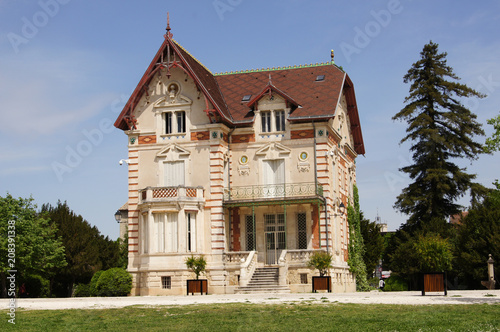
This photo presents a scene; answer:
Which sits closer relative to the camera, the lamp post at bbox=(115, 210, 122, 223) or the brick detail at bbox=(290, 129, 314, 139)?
the brick detail at bbox=(290, 129, 314, 139)

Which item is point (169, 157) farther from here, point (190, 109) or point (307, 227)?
point (307, 227)

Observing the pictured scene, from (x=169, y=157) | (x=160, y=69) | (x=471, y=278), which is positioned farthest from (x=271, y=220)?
(x=471, y=278)

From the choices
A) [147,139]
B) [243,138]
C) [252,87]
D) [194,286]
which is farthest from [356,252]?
[147,139]

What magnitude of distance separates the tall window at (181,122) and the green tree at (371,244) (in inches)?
654

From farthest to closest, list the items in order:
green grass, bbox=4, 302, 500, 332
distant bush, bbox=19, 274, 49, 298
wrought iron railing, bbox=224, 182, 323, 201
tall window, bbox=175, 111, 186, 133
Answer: distant bush, bbox=19, 274, 49, 298 → tall window, bbox=175, 111, 186, 133 → wrought iron railing, bbox=224, 182, 323, 201 → green grass, bbox=4, 302, 500, 332

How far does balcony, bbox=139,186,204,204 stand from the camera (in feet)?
111

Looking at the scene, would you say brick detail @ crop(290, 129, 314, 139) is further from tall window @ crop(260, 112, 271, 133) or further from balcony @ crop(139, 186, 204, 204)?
balcony @ crop(139, 186, 204, 204)

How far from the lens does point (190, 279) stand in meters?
32.9

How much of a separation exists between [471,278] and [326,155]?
12.0 metres

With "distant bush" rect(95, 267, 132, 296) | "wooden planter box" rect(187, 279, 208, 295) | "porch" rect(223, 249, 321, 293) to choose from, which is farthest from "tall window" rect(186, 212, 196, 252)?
"distant bush" rect(95, 267, 132, 296)

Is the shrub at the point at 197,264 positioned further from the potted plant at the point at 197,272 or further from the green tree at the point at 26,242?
the green tree at the point at 26,242

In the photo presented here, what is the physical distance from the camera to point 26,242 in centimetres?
3597

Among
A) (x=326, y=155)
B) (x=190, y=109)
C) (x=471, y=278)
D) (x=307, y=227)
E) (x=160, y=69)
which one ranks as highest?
(x=160, y=69)

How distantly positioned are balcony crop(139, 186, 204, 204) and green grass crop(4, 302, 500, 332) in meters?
14.5
